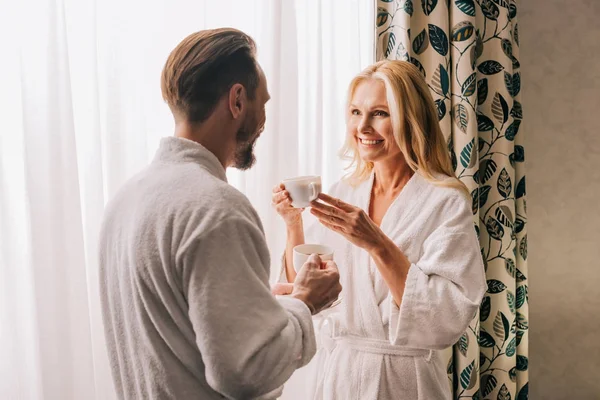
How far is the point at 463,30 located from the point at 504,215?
78 centimetres

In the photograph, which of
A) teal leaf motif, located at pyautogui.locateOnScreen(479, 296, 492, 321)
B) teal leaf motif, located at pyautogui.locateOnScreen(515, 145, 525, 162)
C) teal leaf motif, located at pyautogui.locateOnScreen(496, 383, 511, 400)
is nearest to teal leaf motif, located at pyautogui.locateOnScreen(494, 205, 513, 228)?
teal leaf motif, located at pyautogui.locateOnScreen(515, 145, 525, 162)

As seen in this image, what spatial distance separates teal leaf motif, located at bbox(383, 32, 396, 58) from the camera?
2.31m

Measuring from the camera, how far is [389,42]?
91.5 inches

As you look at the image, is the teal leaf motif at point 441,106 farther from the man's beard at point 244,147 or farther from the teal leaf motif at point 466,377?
the man's beard at point 244,147

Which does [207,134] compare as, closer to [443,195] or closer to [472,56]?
[443,195]

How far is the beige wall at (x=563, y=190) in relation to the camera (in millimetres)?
2803

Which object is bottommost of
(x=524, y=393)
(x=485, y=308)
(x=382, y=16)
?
(x=524, y=393)

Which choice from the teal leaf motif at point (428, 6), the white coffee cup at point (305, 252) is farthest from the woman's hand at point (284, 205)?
the teal leaf motif at point (428, 6)

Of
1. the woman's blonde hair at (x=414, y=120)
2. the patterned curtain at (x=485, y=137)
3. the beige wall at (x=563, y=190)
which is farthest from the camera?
the beige wall at (x=563, y=190)

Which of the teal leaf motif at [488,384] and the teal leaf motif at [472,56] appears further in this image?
the teal leaf motif at [488,384]

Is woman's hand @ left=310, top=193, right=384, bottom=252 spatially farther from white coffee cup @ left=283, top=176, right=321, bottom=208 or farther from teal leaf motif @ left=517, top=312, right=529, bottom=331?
teal leaf motif @ left=517, top=312, right=529, bottom=331

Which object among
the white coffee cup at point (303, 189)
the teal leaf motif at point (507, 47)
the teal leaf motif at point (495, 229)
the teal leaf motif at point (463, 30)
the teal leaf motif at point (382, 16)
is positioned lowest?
the teal leaf motif at point (495, 229)

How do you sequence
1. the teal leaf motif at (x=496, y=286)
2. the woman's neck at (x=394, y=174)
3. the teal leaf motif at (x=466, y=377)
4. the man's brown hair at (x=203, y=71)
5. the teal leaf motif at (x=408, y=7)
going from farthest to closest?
the teal leaf motif at (x=496, y=286)
the teal leaf motif at (x=466, y=377)
the teal leaf motif at (x=408, y=7)
the woman's neck at (x=394, y=174)
the man's brown hair at (x=203, y=71)

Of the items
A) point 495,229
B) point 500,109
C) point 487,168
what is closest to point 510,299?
point 495,229
